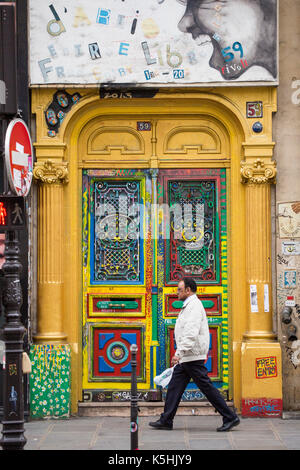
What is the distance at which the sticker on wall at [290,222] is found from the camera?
10.7 meters

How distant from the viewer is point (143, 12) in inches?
420

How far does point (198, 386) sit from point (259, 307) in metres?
1.57

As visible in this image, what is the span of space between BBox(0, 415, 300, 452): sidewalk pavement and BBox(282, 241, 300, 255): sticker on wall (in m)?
2.11

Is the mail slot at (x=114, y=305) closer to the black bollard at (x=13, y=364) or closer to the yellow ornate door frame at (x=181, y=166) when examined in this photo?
the yellow ornate door frame at (x=181, y=166)

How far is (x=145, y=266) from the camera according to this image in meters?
10.9

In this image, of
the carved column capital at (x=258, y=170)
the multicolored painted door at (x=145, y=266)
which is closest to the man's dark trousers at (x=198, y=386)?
the multicolored painted door at (x=145, y=266)

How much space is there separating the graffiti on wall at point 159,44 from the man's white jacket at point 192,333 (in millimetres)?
3007

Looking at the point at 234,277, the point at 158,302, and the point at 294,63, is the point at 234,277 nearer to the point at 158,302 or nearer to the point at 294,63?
the point at 158,302

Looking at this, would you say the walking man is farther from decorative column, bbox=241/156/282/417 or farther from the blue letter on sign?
the blue letter on sign

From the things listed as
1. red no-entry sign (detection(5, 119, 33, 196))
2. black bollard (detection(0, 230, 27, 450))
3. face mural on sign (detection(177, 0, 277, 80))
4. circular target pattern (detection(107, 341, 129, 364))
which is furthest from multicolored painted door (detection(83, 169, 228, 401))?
black bollard (detection(0, 230, 27, 450))

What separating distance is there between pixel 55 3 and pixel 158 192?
2.79m

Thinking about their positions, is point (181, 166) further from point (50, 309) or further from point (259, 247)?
point (50, 309)

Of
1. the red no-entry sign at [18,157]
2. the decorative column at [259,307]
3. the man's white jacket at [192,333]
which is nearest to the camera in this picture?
the red no-entry sign at [18,157]
